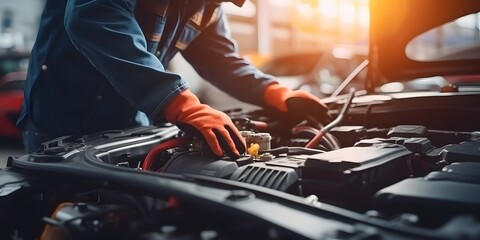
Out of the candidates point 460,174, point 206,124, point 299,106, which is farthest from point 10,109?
point 460,174

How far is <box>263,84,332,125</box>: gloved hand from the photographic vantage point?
5.98 feet

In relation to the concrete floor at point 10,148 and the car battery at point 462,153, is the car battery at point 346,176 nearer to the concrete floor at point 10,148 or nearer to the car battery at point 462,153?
the car battery at point 462,153

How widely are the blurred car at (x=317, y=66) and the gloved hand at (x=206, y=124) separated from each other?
12.0 feet

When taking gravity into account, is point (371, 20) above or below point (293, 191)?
above

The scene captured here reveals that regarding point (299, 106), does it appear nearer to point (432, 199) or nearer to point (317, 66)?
point (432, 199)

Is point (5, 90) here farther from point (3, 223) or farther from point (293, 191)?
point (293, 191)

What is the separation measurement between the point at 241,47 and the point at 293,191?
329 inches

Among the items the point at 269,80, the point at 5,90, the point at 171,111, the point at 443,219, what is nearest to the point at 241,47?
the point at 5,90

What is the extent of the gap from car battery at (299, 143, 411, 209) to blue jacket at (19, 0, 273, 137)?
51 centimetres

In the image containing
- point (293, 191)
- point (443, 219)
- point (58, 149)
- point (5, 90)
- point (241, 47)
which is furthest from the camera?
point (241, 47)

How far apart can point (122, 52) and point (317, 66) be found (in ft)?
12.7

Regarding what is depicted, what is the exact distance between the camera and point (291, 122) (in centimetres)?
190

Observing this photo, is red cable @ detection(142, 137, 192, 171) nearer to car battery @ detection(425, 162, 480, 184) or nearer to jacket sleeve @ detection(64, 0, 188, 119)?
jacket sleeve @ detection(64, 0, 188, 119)

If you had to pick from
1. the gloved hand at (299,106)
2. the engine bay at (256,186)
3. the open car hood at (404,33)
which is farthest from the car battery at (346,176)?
the open car hood at (404,33)
